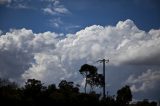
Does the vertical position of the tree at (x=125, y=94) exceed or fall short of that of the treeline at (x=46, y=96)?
it exceeds it

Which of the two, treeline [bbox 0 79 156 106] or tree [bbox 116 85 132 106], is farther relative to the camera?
tree [bbox 116 85 132 106]

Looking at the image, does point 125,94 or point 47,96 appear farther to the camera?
point 125,94

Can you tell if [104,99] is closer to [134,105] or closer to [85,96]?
[85,96]

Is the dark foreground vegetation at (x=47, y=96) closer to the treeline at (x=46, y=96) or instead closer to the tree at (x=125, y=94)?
the treeline at (x=46, y=96)

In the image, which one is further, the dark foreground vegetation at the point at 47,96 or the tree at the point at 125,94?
the tree at the point at 125,94

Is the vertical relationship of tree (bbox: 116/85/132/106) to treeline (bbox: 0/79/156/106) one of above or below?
above

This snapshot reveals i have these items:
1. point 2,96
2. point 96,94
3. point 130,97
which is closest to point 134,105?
point 130,97

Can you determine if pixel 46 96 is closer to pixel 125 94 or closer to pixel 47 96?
pixel 47 96

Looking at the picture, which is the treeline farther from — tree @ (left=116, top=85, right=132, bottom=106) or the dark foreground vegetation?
tree @ (left=116, top=85, right=132, bottom=106)

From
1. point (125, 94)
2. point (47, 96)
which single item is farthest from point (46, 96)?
point (125, 94)

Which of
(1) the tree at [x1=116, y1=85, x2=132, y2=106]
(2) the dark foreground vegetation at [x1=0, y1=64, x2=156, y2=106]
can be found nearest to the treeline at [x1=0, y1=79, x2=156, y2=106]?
(2) the dark foreground vegetation at [x1=0, y1=64, x2=156, y2=106]

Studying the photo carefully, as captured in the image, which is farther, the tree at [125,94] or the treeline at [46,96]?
the tree at [125,94]

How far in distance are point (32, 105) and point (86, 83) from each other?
26.2m

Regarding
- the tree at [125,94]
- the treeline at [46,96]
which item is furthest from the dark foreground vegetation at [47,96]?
the tree at [125,94]
